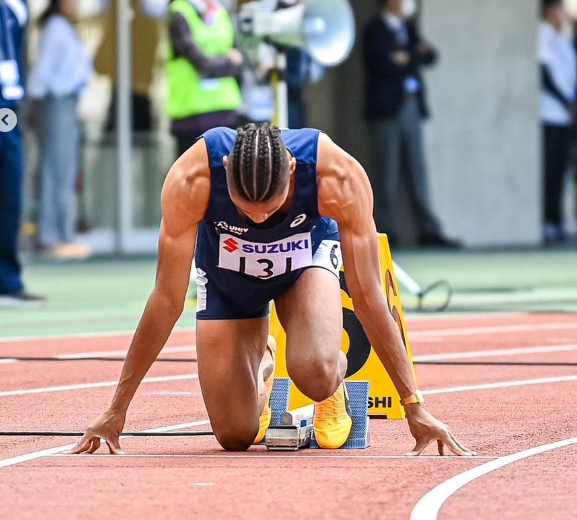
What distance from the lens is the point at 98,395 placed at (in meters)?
8.82

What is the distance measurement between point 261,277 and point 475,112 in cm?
1620

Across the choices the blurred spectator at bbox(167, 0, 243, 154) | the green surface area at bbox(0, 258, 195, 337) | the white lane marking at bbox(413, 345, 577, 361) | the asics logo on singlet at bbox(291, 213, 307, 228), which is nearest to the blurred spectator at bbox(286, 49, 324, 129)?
the blurred spectator at bbox(167, 0, 243, 154)

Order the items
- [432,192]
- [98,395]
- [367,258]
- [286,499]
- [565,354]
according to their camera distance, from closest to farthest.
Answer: [286,499] < [367,258] < [98,395] < [565,354] < [432,192]

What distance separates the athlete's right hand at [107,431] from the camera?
6664 mm

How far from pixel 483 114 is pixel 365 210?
1646cm

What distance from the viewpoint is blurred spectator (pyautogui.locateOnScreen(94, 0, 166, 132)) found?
2095cm

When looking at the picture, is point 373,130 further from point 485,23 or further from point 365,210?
point 365,210

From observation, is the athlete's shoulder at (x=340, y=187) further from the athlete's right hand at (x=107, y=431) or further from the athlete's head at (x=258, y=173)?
the athlete's right hand at (x=107, y=431)

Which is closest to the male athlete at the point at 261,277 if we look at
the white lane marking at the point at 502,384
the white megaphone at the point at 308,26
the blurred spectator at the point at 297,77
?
the white lane marking at the point at 502,384

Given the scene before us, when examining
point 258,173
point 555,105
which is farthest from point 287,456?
point 555,105

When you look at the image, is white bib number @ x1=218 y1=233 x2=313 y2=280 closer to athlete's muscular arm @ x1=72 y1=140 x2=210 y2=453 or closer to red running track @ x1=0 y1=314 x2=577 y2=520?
athlete's muscular arm @ x1=72 y1=140 x2=210 y2=453

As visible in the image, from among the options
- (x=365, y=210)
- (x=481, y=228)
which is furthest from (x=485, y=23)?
(x=365, y=210)

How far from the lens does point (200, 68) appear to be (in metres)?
13.9

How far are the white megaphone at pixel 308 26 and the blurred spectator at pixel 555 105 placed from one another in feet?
37.6
